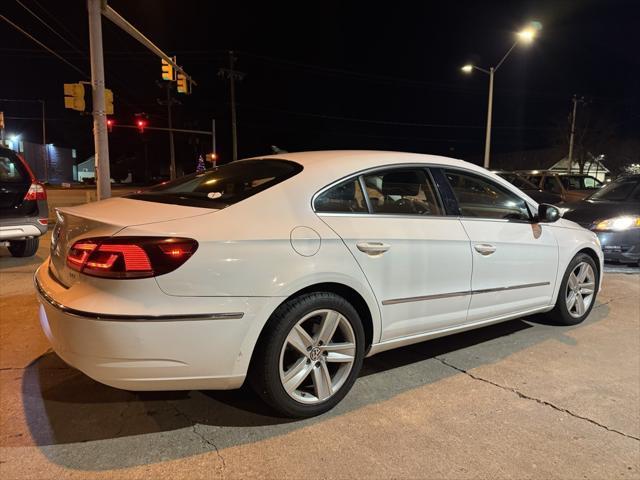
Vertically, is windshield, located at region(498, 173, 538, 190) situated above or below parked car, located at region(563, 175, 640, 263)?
above

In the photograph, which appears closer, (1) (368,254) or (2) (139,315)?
(2) (139,315)

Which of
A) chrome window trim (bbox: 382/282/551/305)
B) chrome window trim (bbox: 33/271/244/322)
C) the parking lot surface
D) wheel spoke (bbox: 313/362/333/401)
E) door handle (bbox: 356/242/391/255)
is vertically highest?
door handle (bbox: 356/242/391/255)

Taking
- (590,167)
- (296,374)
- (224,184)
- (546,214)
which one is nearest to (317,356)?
(296,374)

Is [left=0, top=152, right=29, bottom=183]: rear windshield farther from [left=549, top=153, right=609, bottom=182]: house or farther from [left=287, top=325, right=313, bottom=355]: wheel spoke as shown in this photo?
[left=549, top=153, right=609, bottom=182]: house

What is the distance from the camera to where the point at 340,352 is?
9.74ft

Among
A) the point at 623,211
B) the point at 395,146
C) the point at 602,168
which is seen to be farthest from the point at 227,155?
the point at 623,211

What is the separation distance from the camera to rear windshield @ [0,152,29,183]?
23.4ft

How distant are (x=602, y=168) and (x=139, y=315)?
180 ft

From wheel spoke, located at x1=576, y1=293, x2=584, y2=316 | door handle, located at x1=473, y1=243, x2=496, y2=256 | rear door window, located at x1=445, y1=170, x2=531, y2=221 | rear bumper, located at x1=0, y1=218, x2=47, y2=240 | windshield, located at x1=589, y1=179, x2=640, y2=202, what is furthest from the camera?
windshield, located at x1=589, y1=179, x2=640, y2=202

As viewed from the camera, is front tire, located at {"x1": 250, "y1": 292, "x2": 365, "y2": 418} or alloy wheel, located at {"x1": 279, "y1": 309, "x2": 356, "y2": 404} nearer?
front tire, located at {"x1": 250, "y1": 292, "x2": 365, "y2": 418}

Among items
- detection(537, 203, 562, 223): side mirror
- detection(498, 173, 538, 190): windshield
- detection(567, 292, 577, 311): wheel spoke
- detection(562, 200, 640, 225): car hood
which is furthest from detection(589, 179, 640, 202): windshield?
detection(537, 203, 562, 223): side mirror

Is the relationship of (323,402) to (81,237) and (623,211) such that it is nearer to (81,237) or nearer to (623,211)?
(81,237)

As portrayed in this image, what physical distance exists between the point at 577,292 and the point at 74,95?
35.5ft

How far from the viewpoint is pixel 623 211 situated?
7473 mm
